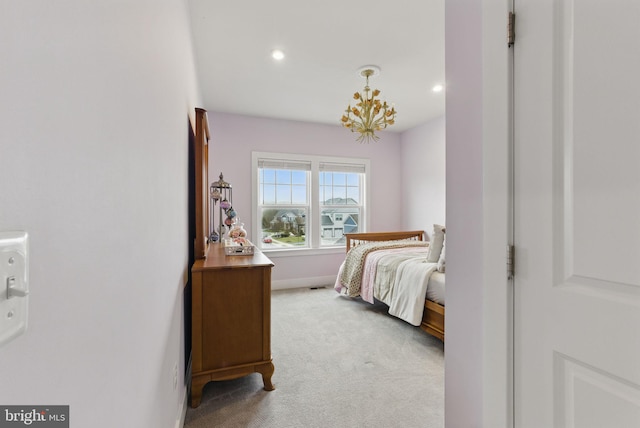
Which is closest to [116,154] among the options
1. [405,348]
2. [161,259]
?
[161,259]

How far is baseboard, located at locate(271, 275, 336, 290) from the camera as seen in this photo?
14.8 ft

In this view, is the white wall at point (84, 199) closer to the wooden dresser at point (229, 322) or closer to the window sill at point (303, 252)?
the wooden dresser at point (229, 322)

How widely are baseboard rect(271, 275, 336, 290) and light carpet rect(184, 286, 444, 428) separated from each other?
4.27 ft

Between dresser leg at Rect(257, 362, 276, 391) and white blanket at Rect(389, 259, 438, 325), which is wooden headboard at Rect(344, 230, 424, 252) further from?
dresser leg at Rect(257, 362, 276, 391)

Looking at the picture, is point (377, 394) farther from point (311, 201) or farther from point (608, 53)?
point (311, 201)

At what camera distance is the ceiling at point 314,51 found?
6.98ft

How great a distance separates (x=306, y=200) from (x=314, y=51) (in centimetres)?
247

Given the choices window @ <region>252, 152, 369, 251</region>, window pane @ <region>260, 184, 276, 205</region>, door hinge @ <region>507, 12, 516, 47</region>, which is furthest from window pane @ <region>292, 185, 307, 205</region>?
door hinge @ <region>507, 12, 516, 47</region>

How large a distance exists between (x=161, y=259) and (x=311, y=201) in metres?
3.67

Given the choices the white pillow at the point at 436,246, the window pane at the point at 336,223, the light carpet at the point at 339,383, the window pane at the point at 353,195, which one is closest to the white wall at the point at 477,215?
the light carpet at the point at 339,383

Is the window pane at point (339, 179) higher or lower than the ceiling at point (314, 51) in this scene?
lower

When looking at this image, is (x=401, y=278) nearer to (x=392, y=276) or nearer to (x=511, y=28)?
(x=392, y=276)

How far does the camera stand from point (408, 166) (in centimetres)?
516

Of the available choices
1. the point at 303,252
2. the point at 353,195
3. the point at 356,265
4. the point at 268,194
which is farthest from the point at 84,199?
the point at 353,195
